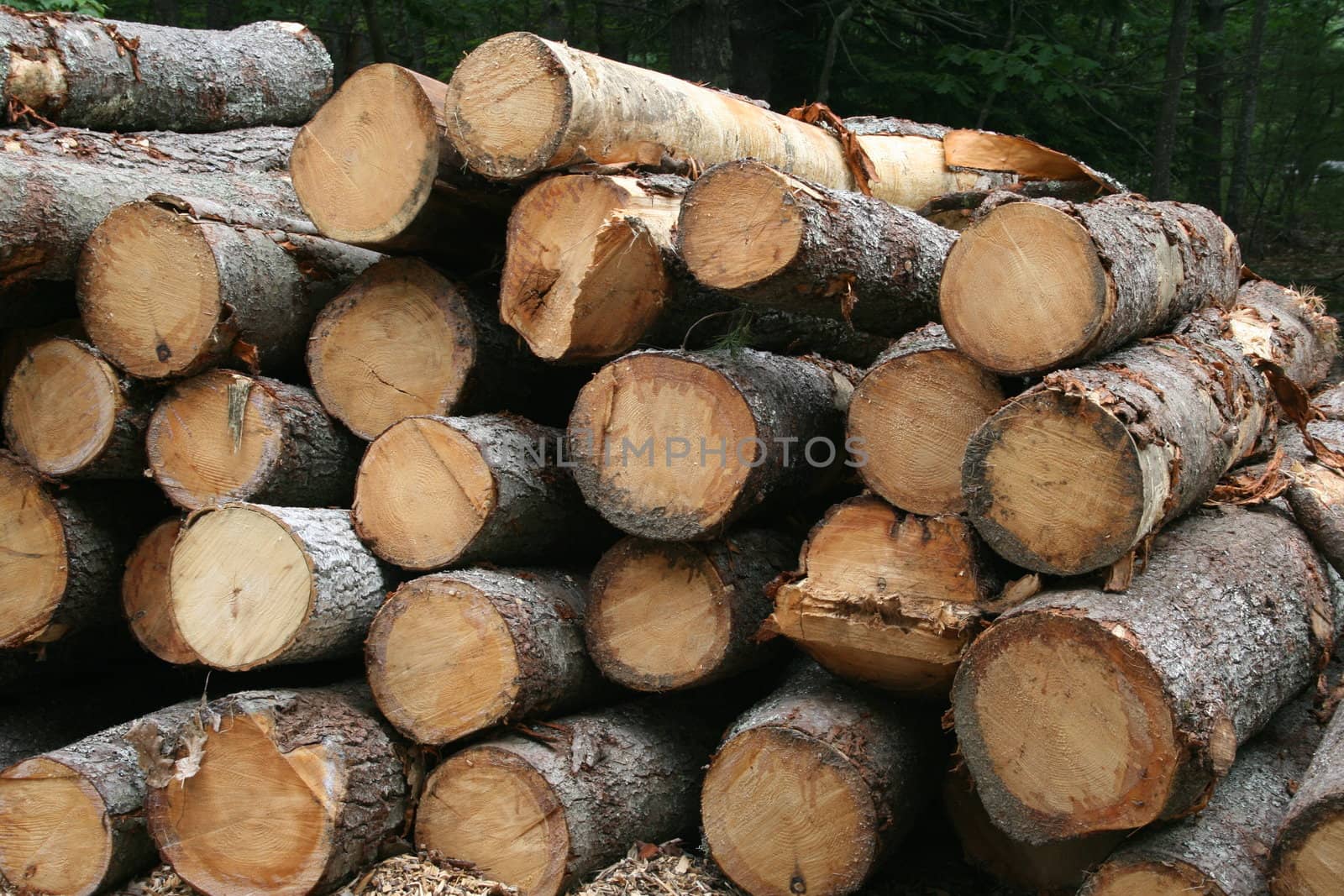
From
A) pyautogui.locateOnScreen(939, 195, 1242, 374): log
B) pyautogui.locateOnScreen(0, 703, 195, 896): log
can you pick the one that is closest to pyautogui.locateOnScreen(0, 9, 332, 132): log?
pyautogui.locateOnScreen(0, 703, 195, 896): log

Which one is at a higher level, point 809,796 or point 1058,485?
point 1058,485

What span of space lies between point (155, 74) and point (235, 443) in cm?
228

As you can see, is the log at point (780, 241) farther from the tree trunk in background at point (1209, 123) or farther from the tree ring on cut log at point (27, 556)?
the tree trunk in background at point (1209, 123)

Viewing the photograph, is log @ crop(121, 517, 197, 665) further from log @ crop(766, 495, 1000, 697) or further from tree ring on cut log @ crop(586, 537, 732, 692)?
log @ crop(766, 495, 1000, 697)

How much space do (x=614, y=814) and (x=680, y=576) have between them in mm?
672

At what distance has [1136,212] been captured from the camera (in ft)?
11.1

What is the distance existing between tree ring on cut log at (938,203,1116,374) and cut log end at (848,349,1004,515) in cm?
10

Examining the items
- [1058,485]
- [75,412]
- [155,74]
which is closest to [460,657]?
[75,412]

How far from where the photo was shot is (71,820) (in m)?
3.16

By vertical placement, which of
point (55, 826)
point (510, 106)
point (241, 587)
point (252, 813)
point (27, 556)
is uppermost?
point (510, 106)

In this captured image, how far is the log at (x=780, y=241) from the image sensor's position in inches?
112

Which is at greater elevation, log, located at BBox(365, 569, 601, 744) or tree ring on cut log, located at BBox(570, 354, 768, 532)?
tree ring on cut log, located at BBox(570, 354, 768, 532)

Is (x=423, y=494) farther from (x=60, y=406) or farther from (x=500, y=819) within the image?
(x=60, y=406)

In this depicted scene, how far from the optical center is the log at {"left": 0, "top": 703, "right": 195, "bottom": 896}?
3.14 meters
